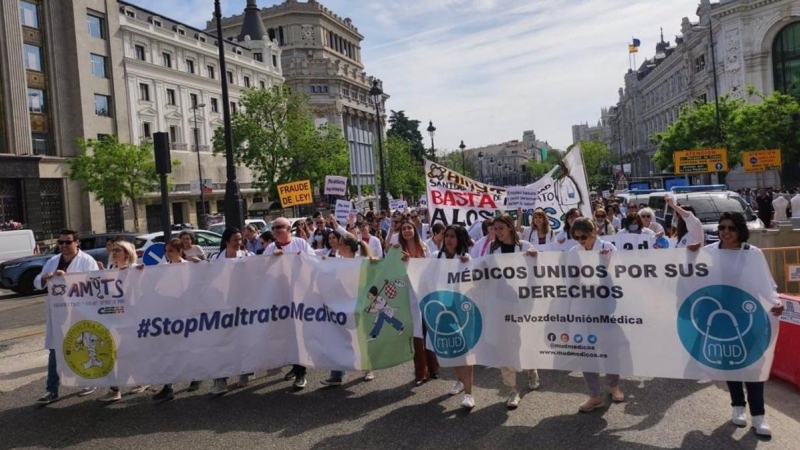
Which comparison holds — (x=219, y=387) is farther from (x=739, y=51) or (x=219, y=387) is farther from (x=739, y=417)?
(x=739, y=51)

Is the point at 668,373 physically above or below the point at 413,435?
above

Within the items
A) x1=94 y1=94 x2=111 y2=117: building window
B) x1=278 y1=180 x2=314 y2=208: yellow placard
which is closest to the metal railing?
x1=278 y1=180 x2=314 y2=208: yellow placard

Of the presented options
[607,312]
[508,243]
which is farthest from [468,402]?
[508,243]

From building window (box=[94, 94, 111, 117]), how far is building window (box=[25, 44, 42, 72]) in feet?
14.2

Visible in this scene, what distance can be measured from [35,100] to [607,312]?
45031 millimetres

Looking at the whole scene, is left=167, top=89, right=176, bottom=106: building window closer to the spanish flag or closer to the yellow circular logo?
the yellow circular logo

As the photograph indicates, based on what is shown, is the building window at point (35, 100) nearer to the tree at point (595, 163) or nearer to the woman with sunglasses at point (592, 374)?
the woman with sunglasses at point (592, 374)

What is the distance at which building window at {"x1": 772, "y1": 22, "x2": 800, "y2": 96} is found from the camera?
2165 inches

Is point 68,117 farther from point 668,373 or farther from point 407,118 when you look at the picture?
point 407,118

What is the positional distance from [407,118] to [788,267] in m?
102

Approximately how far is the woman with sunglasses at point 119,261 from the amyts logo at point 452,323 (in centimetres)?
315

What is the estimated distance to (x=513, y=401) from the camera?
5969mm

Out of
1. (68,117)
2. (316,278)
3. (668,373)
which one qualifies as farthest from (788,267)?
(68,117)

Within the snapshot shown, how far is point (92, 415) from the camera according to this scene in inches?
255
